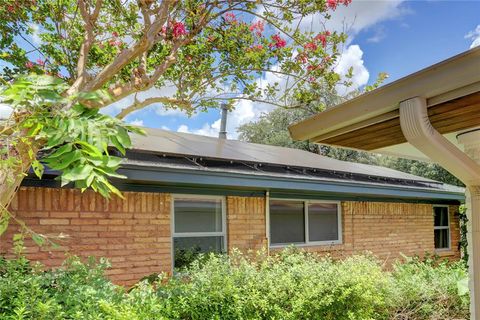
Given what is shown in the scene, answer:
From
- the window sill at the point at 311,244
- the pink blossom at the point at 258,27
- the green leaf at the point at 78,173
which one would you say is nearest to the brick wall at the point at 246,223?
the window sill at the point at 311,244

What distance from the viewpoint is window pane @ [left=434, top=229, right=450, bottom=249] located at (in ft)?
43.2

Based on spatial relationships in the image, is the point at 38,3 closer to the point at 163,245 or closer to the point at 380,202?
the point at 163,245

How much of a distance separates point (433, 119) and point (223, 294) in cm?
300

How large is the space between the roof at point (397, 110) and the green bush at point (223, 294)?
2.21 m

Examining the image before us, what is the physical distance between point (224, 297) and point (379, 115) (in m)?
2.90

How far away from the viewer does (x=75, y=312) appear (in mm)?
3535

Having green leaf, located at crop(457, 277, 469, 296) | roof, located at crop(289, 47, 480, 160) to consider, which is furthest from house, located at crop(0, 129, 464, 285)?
roof, located at crop(289, 47, 480, 160)

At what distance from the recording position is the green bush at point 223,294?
3.63 metres

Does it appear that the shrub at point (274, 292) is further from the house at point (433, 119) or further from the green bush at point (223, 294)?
the house at point (433, 119)

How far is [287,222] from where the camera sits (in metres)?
9.28

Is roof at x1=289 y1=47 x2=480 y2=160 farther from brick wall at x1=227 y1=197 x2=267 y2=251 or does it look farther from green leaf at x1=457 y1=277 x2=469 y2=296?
green leaf at x1=457 y1=277 x2=469 y2=296

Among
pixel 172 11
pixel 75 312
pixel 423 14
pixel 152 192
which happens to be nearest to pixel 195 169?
pixel 152 192

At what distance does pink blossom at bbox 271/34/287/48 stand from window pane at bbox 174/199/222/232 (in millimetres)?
3038

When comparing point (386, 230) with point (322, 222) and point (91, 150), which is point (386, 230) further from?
point (91, 150)
